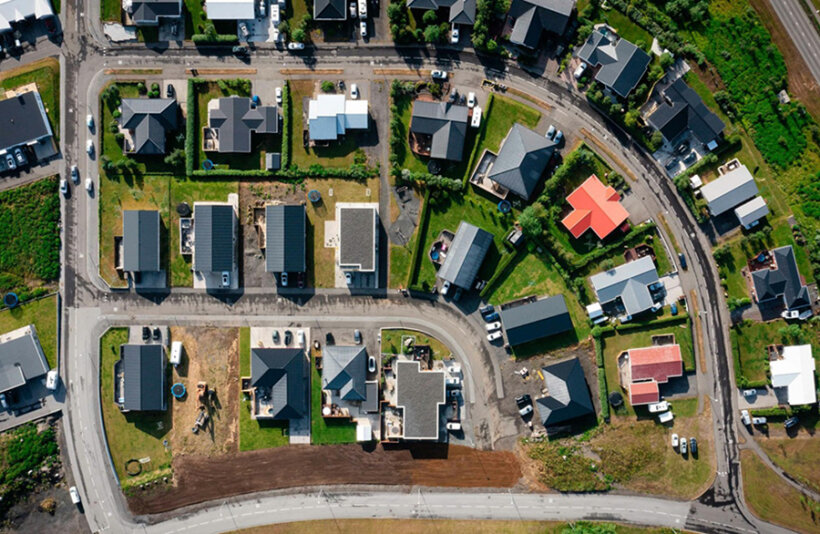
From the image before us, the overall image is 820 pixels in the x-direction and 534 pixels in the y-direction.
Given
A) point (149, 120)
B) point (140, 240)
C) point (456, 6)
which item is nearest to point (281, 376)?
point (140, 240)

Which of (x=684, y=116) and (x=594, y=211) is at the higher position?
(x=684, y=116)

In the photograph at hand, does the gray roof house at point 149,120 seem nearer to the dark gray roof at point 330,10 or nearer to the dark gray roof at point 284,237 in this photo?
the dark gray roof at point 284,237

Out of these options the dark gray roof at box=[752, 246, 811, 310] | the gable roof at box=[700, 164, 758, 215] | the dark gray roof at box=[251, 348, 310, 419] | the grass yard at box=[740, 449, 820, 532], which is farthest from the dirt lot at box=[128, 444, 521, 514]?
the gable roof at box=[700, 164, 758, 215]

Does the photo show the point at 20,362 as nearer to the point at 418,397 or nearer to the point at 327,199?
the point at 327,199

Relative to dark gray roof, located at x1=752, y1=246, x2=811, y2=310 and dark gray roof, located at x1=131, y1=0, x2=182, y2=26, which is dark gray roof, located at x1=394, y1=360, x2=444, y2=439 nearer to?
dark gray roof, located at x1=752, y1=246, x2=811, y2=310

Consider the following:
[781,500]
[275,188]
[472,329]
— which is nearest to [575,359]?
[472,329]

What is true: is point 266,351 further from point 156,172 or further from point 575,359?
point 575,359

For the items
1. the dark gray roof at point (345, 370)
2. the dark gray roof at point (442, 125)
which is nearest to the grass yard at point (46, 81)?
the dark gray roof at point (345, 370)
